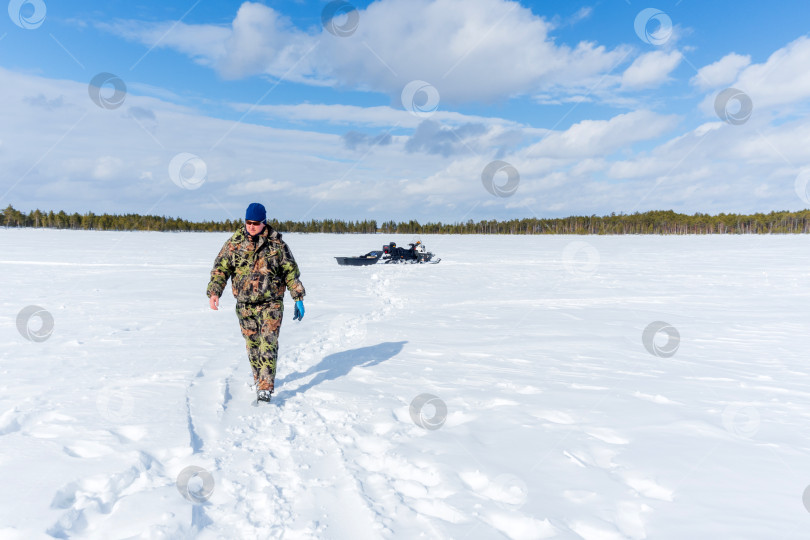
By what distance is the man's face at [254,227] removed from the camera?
4.87m

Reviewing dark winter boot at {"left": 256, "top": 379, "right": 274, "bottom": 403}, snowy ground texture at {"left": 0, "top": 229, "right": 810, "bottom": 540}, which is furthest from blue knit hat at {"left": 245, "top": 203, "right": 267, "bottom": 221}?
snowy ground texture at {"left": 0, "top": 229, "right": 810, "bottom": 540}

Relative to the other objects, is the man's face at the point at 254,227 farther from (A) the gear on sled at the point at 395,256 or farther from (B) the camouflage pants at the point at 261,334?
(A) the gear on sled at the point at 395,256

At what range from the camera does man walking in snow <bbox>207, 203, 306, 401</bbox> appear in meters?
4.91

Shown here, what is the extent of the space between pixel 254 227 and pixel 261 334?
1.17 meters

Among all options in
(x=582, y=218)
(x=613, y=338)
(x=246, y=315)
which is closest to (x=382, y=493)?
(x=246, y=315)

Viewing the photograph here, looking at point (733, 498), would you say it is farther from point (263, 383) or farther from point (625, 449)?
point (263, 383)

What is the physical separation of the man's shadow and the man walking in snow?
520 millimetres

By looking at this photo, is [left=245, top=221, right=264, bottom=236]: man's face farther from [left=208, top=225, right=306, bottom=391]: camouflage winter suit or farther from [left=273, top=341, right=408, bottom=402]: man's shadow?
[left=273, top=341, right=408, bottom=402]: man's shadow

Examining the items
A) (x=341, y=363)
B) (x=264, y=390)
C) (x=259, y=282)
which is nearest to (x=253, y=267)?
(x=259, y=282)

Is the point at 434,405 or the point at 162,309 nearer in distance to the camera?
the point at 434,405

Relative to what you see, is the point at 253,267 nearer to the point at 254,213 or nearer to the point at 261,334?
the point at 254,213

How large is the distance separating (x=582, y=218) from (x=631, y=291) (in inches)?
7015

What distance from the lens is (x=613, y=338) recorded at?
8.23 metres

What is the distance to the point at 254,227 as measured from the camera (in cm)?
488
